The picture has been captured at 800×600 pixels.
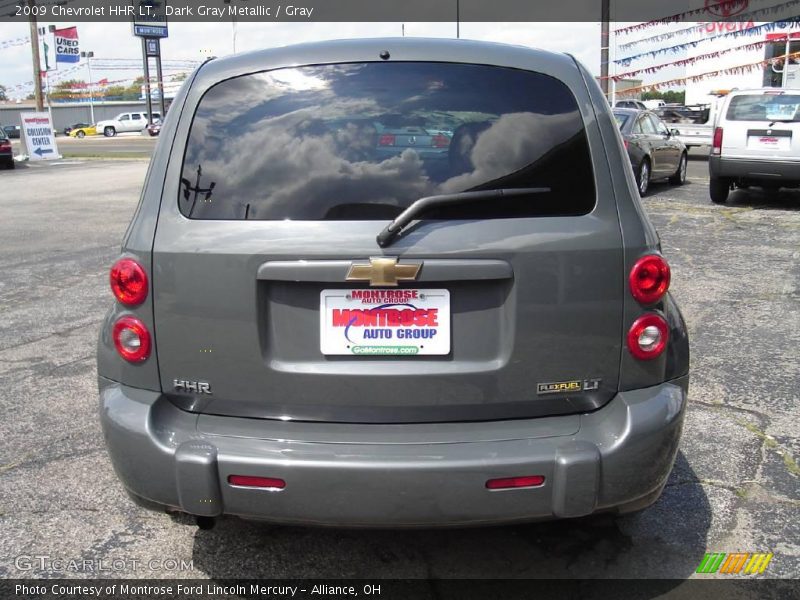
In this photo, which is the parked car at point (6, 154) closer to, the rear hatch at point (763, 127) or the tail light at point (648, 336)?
the rear hatch at point (763, 127)

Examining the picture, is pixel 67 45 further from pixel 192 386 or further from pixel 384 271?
pixel 384 271

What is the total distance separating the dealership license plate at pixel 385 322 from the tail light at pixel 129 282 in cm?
59

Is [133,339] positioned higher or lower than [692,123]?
higher

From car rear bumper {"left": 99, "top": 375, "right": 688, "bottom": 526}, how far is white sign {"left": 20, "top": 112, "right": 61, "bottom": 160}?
96.1 ft

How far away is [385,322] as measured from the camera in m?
2.43

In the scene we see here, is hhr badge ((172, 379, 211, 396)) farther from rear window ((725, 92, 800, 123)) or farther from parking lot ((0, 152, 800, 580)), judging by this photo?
rear window ((725, 92, 800, 123))

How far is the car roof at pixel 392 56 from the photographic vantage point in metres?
2.65

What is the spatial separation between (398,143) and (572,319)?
2.55 feet

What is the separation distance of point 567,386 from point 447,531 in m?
0.98

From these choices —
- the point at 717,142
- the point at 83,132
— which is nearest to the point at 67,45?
the point at 83,132

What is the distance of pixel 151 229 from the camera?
2.54m

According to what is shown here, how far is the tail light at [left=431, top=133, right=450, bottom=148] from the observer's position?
252 cm

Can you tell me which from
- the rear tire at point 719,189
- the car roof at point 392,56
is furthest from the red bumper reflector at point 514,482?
the rear tire at point 719,189

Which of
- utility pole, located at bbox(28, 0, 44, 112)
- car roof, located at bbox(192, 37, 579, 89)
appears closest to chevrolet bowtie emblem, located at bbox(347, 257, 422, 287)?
car roof, located at bbox(192, 37, 579, 89)
